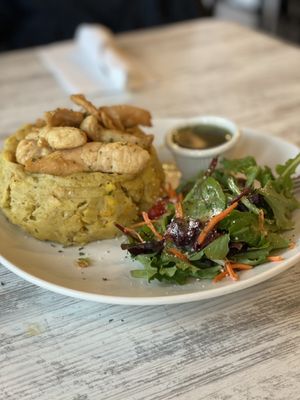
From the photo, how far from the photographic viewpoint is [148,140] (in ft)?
5.38

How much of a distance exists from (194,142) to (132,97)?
0.79 metres

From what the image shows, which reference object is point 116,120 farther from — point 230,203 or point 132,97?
point 132,97

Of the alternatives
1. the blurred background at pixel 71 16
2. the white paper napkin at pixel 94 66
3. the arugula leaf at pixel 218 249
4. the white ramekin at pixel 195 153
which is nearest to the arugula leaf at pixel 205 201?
the arugula leaf at pixel 218 249

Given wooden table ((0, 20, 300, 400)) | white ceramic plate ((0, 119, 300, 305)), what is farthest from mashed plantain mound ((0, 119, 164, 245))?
wooden table ((0, 20, 300, 400))

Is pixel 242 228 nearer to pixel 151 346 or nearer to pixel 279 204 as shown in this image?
pixel 279 204

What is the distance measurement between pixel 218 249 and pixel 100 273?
32 cm

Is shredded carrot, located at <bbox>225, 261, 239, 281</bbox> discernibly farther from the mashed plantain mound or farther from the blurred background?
the blurred background

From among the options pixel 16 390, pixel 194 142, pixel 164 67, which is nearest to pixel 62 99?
pixel 164 67

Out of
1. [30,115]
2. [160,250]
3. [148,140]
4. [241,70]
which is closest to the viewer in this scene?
[160,250]

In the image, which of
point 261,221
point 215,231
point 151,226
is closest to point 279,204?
point 261,221

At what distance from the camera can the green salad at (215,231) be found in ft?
4.21

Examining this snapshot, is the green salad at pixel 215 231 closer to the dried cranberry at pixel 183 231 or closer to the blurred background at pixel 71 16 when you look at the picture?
the dried cranberry at pixel 183 231

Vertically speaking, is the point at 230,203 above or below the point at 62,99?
above

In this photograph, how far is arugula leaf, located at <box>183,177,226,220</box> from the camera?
1369 mm
